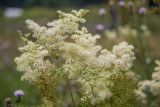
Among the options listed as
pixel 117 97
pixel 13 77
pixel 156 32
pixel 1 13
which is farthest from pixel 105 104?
pixel 1 13

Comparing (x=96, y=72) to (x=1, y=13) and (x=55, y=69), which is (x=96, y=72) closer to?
(x=55, y=69)

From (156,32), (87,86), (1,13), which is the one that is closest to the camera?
(87,86)

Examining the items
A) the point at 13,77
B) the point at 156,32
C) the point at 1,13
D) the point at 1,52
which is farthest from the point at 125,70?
the point at 1,13

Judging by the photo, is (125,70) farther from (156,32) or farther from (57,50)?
(156,32)

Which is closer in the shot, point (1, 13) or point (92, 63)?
point (92, 63)

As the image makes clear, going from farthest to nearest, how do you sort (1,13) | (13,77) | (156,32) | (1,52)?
(1,13) → (156,32) → (1,52) → (13,77)

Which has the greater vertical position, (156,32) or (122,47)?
(156,32)

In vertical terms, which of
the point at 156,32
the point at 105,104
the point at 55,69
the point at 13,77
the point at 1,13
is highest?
the point at 1,13
